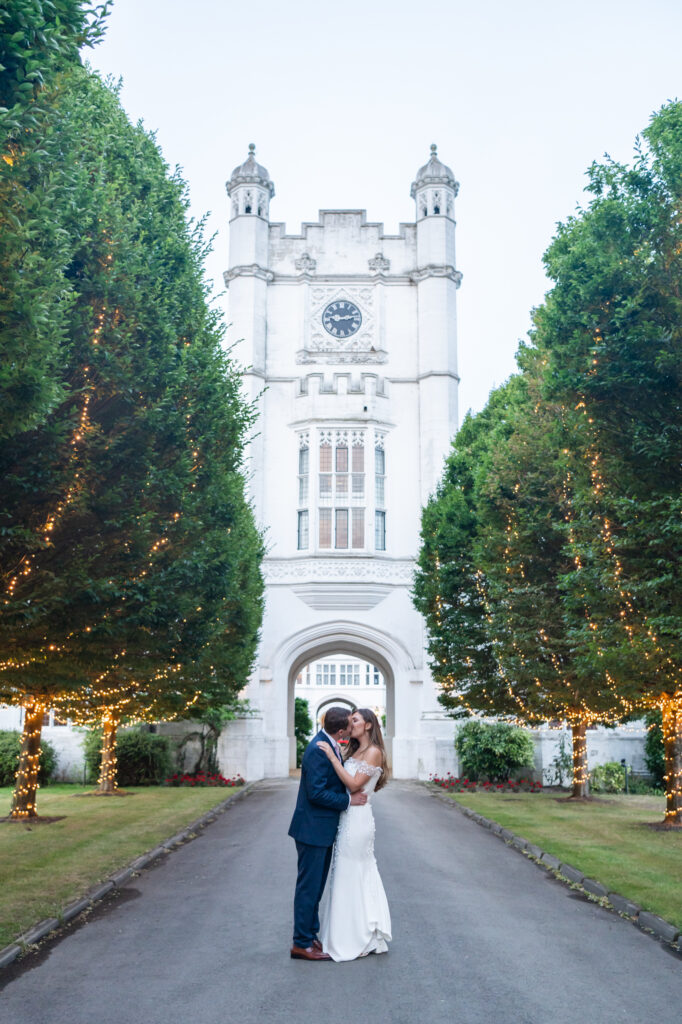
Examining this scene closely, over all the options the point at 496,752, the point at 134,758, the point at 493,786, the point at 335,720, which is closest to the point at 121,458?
the point at 335,720

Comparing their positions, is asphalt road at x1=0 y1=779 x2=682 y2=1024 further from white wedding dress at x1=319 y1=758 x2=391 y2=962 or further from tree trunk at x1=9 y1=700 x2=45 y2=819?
tree trunk at x1=9 y1=700 x2=45 y2=819

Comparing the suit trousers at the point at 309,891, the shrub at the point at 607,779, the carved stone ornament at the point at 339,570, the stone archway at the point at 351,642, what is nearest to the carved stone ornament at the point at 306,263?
the carved stone ornament at the point at 339,570

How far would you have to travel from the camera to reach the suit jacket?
765cm

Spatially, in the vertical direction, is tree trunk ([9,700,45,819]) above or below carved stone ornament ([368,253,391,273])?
below

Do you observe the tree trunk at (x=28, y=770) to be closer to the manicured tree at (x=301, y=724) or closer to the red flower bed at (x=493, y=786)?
the red flower bed at (x=493, y=786)

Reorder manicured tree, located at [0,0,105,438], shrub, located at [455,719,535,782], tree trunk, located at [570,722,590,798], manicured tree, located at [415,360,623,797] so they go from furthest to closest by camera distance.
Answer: shrub, located at [455,719,535,782] < tree trunk, located at [570,722,590,798] < manicured tree, located at [415,360,623,797] < manicured tree, located at [0,0,105,438]

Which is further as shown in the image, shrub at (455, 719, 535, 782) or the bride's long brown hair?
shrub at (455, 719, 535, 782)

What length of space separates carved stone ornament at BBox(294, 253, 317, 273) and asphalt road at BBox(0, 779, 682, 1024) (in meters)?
30.0

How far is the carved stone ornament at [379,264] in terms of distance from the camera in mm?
38625

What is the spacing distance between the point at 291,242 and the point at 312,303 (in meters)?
2.98

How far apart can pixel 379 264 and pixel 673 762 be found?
25.4m

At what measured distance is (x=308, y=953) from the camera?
295 inches

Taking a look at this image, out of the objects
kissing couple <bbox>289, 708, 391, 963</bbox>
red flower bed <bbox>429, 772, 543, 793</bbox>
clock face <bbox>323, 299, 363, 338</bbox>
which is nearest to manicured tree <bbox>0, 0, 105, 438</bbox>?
kissing couple <bbox>289, 708, 391, 963</bbox>

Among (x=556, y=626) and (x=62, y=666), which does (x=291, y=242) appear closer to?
(x=556, y=626)
